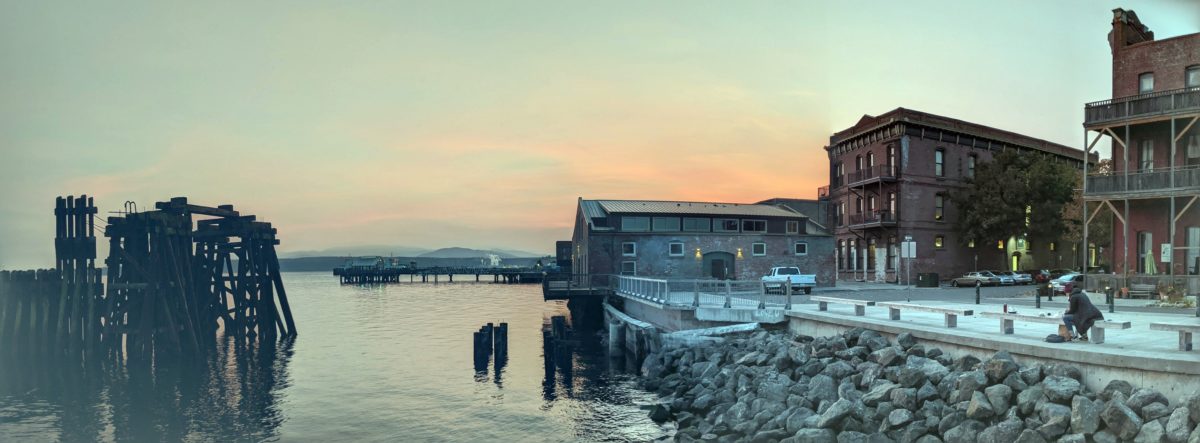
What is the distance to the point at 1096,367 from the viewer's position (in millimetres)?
12406

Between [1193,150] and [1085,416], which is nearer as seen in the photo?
[1085,416]

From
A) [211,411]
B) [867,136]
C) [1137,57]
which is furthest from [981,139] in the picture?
[211,411]

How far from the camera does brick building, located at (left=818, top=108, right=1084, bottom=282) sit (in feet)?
182

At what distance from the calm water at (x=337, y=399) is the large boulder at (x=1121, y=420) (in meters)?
9.65

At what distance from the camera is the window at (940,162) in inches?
2243

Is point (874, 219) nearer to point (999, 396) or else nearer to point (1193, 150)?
point (1193, 150)

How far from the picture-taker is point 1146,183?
32.9 meters

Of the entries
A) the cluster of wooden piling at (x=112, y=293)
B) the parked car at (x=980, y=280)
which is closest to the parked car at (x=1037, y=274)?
the parked car at (x=980, y=280)

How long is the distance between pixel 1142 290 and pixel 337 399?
103ft

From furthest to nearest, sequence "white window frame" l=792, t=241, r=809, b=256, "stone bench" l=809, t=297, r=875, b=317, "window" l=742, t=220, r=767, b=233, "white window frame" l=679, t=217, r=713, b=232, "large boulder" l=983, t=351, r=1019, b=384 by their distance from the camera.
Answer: "window" l=742, t=220, r=767, b=233 → "white window frame" l=792, t=241, r=809, b=256 → "white window frame" l=679, t=217, r=713, b=232 → "stone bench" l=809, t=297, r=875, b=317 → "large boulder" l=983, t=351, r=1019, b=384

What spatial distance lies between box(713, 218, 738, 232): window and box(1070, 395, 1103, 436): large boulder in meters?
40.7

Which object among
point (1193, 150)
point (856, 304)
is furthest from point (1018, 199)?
point (856, 304)

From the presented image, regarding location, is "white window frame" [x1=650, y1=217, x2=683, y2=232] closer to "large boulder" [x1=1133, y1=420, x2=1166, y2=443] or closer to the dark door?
the dark door

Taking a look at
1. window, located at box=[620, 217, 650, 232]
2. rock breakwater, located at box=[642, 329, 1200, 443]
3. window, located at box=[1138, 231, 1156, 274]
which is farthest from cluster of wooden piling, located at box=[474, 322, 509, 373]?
window, located at box=[1138, 231, 1156, 274]
